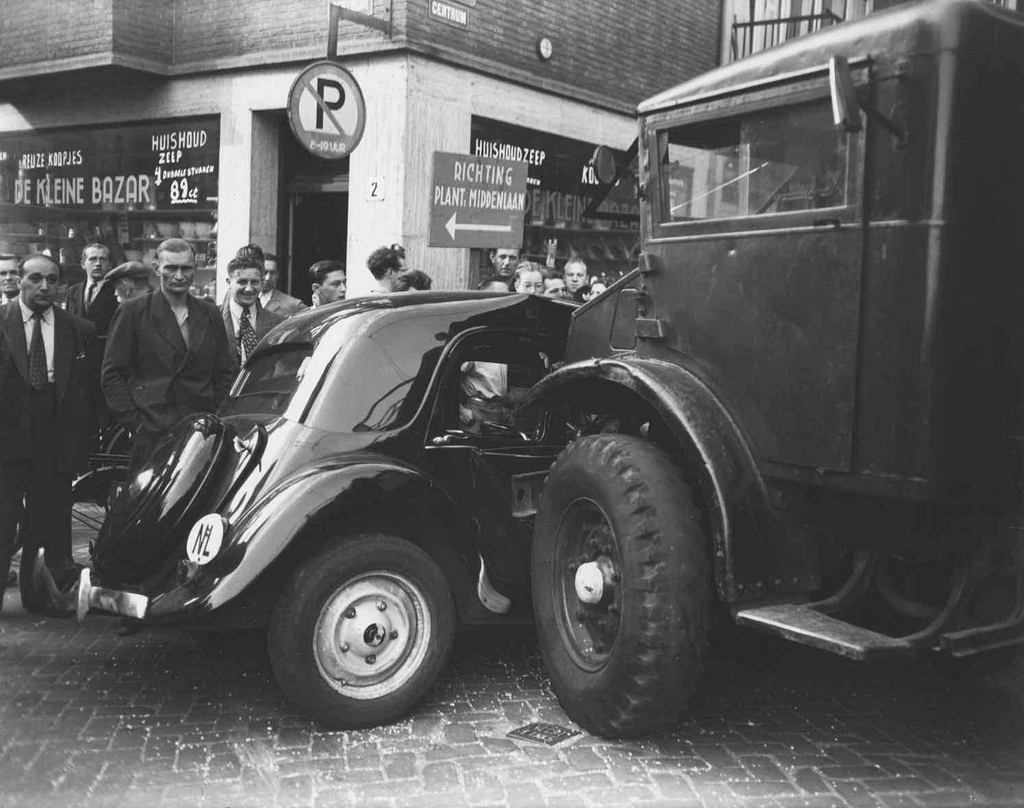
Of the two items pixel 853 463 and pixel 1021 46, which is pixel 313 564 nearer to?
pixel 853 463

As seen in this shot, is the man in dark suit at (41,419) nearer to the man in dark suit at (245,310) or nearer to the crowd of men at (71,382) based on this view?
the crowd of men at (71,382)

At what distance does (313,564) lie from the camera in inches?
175

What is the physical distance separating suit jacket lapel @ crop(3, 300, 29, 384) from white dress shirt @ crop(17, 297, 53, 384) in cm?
3

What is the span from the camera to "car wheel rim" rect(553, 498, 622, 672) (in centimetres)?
437

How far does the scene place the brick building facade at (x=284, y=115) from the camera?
11531 millimetres

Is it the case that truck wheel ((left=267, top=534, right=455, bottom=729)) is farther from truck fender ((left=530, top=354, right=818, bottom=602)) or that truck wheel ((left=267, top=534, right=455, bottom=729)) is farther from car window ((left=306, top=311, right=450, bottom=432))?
truck fender ((left=530, top=354, right=818, bottom=602))

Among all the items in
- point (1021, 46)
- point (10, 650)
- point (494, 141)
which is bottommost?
point (10, 650)

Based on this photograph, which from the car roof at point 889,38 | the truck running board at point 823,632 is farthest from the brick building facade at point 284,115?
the truck running board at point 823,632

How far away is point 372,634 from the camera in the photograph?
452cm

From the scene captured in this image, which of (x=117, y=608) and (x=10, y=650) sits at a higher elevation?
(x=117, y=608)

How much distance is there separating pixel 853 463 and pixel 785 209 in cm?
96

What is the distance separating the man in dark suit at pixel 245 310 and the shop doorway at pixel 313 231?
16.7ft

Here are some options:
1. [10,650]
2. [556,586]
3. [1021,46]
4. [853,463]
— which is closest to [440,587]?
[556,586]

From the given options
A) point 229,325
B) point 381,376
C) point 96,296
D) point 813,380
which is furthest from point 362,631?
point 96,296
